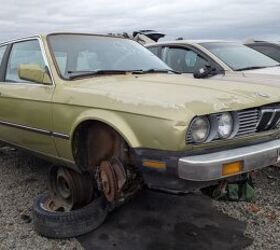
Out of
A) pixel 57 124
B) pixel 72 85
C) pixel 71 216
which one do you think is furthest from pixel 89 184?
pixel 72 85

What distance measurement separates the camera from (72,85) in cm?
402

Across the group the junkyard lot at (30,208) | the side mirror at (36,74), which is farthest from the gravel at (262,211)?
the side mirror at (36,74)

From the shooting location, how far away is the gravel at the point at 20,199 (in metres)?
3.82

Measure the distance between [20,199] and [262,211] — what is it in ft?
8.21

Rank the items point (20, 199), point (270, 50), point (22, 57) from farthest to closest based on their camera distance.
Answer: point (270, 50), point (22, 57), point (20, 199)

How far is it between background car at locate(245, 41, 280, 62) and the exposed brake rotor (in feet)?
19.7

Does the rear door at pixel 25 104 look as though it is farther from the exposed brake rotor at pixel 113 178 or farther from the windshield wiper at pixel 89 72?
the exposed brake rotor at pixel 113 178

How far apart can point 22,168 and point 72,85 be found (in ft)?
7.90

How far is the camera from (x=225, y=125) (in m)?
3.30

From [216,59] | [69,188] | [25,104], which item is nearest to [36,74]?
[25,104]

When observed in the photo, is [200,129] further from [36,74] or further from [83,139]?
[36,74]

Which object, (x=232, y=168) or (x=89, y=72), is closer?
(x=232, y=168)

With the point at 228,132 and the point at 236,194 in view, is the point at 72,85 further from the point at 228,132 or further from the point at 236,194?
the point at 236,194

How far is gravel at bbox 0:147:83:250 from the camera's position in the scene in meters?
3.82
